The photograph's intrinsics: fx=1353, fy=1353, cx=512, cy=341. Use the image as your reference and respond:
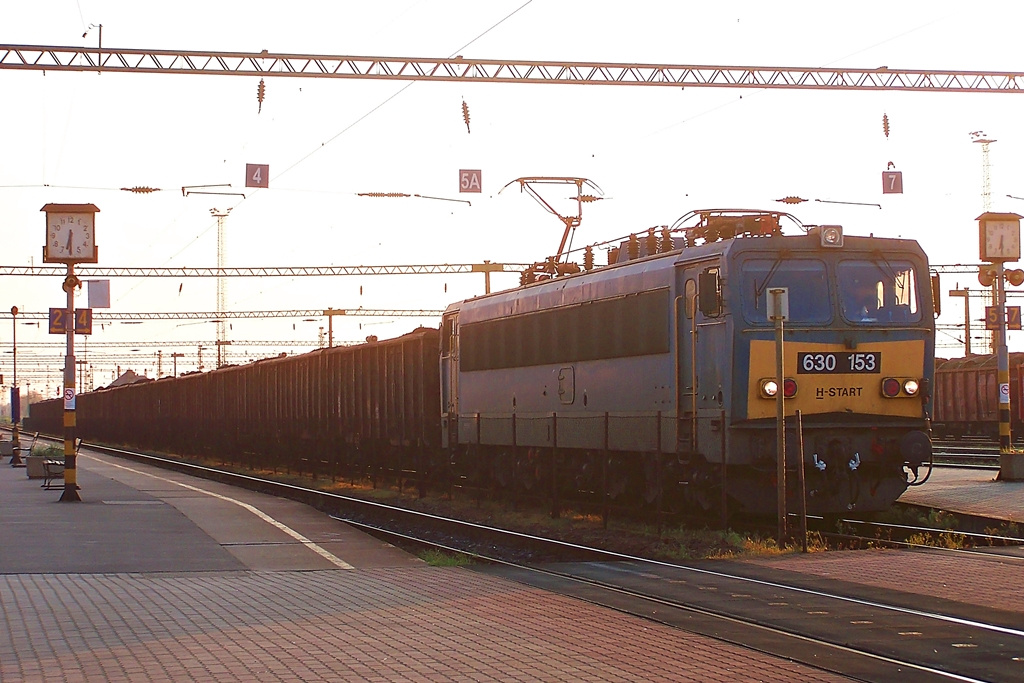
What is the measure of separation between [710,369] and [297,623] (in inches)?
318

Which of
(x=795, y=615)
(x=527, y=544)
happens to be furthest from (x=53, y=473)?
(x=795, y=615)

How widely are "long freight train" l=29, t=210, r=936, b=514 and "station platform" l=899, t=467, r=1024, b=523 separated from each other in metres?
1.34

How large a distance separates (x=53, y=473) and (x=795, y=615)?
21660 mm

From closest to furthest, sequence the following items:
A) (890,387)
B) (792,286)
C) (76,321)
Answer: (792,286) < (890,387) < (76,321)

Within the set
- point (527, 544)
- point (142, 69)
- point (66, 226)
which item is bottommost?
point (527, 544)

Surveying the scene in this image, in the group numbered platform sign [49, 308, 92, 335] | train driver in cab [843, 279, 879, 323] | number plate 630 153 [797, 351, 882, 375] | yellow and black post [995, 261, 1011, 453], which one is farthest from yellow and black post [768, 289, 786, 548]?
numbered platform sign [49, 308, 92, 335]

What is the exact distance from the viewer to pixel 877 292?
683 inches

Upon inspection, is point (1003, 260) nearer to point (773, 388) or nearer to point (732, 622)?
point (773, 388)

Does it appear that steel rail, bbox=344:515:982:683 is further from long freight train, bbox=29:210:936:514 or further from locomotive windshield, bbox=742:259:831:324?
locomotive windshield, bbox=742:259:831:324

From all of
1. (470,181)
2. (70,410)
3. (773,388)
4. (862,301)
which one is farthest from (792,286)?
(470,181)

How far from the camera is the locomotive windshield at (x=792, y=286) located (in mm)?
16656

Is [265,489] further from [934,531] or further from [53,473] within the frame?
[934,531]

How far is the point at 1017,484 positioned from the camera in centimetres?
2222

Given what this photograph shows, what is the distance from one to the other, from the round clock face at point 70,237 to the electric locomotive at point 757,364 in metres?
9.11
